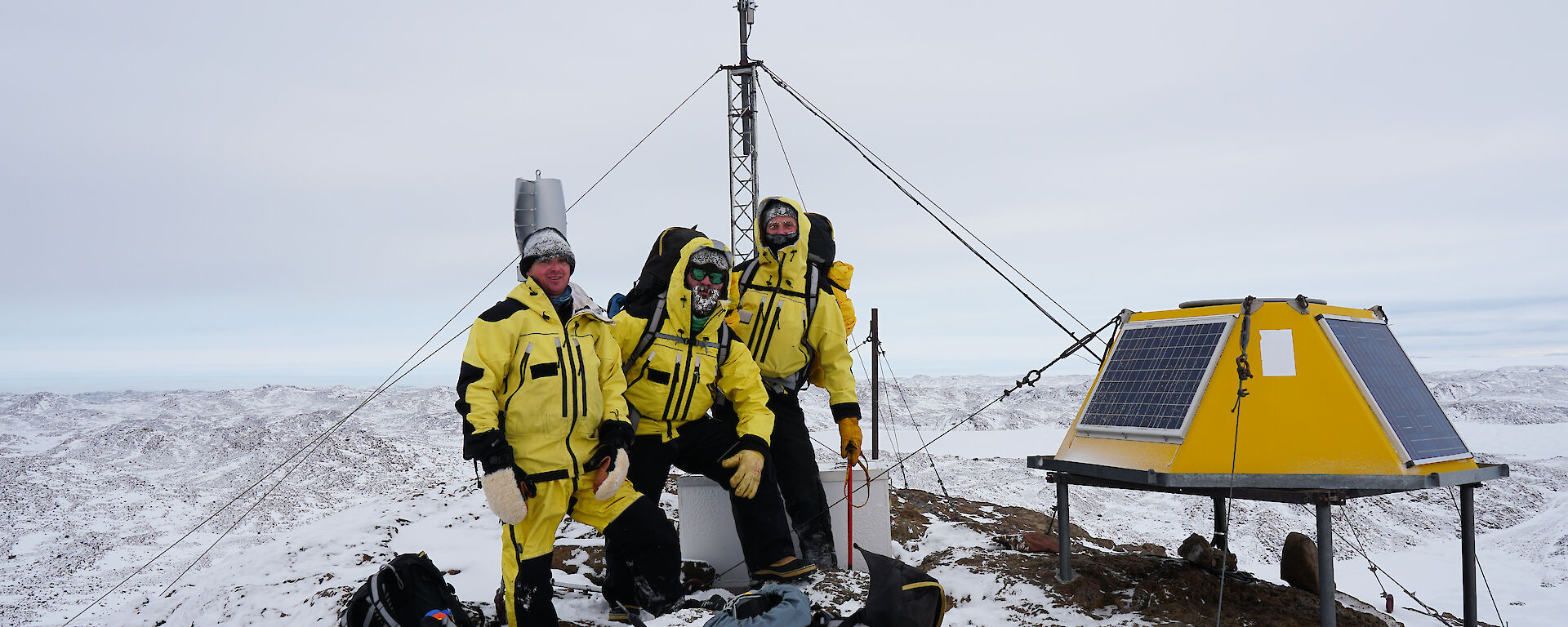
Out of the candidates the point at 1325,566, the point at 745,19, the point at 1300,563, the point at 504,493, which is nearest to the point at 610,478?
the point at 504,493

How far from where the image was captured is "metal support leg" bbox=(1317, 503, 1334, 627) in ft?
13.8

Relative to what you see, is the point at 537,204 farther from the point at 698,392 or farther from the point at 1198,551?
the point at 1198,551

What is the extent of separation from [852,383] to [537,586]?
2354 mm

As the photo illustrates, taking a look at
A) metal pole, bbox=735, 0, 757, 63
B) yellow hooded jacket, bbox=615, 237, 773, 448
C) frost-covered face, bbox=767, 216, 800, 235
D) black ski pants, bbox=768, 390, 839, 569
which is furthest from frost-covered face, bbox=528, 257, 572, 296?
metal pole, bbox=735, 0, 757, 63

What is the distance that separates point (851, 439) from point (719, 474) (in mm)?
955

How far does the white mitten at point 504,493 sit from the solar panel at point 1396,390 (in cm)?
453

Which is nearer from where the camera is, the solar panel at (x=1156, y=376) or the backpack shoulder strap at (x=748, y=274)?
the solar panel at (x=1156, y=376)

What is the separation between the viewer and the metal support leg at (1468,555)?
4.67 metres

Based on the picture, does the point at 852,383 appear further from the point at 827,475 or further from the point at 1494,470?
the point at 1494,470

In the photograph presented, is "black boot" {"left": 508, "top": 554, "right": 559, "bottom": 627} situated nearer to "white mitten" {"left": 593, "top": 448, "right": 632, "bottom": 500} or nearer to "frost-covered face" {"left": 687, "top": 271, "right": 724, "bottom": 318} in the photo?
"white mitten" {"left": 593, "top": 448, "right": 632, "bottom": 500}

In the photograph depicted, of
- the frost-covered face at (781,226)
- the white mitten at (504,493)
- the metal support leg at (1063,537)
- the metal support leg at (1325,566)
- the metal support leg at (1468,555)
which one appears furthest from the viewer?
the frost-covered face at (781,226)

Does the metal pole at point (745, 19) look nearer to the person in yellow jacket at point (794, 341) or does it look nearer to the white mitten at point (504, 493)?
the person in yellow jacket at point (794, 341)

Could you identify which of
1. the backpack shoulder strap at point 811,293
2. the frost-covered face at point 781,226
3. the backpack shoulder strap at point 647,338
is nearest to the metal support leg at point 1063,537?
the backpack shoulder strap at point 811,293

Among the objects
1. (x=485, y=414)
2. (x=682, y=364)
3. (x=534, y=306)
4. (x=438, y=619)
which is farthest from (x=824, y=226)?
(x=438, y=619)
